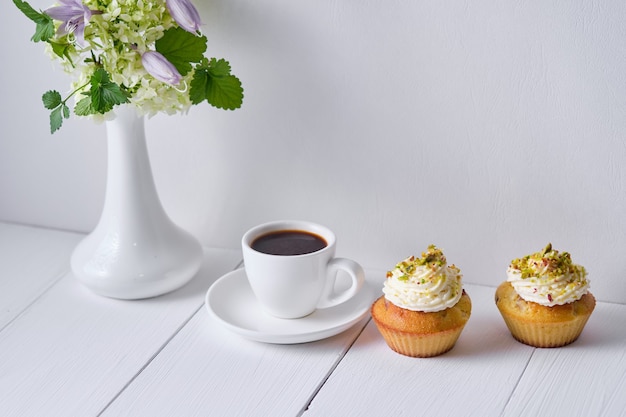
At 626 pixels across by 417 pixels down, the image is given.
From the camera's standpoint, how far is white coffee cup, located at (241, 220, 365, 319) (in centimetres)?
108

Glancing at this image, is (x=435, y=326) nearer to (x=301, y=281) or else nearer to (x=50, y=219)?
(x=301, y=281)

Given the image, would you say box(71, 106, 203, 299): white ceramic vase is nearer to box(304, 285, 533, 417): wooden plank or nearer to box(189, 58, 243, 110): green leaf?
box(189, 58, 243, 110): green leaf

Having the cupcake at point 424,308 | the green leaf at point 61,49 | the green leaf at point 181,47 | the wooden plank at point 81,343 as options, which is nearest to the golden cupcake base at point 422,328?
the cupcake at point 424,308

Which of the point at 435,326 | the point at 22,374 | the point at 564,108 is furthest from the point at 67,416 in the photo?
the point at 564,108

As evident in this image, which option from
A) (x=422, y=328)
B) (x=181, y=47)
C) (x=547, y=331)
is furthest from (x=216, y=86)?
(x=547, y=331)

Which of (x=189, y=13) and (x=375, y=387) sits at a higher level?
(x=189, y=13)

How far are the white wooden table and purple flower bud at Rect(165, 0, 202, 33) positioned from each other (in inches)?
14.4

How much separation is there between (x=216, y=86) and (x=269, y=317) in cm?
30

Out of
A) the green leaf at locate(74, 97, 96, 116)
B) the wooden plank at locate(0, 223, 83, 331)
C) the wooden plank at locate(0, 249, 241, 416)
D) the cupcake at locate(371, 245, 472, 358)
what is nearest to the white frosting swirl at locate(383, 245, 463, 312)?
the cupcake at locate(371, 245, 472, 358)

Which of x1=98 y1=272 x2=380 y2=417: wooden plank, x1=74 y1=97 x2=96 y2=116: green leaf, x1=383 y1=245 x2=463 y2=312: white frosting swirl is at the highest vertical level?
x1=74 y1=97 x2=96 y2=116: green leaf

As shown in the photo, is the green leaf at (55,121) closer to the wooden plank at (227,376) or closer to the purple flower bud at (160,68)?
the purple flower bud at (160,68)

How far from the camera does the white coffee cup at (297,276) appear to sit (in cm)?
108

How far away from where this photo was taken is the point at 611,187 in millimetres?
1099

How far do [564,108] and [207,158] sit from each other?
20.0 inches
